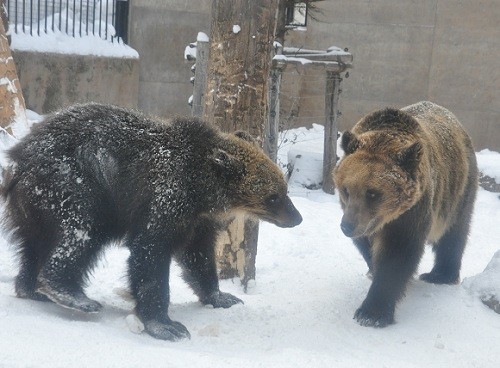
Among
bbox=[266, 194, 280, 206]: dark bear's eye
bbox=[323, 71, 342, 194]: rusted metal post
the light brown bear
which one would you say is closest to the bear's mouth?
the light brown bear

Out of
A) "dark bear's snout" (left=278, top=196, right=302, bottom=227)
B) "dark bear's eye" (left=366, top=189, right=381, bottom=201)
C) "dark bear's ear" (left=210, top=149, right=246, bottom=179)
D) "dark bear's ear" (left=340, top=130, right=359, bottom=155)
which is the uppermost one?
"dark bear's ear" (left=340, top=130, right=359, bottom=155)

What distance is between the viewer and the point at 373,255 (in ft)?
16.8

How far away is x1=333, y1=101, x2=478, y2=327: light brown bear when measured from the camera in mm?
4711

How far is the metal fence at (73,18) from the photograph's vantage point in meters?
13.2

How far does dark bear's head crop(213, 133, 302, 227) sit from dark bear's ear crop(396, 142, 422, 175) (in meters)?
0.81

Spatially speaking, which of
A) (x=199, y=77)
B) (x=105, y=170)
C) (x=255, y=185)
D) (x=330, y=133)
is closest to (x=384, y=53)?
(x=330, y=133)

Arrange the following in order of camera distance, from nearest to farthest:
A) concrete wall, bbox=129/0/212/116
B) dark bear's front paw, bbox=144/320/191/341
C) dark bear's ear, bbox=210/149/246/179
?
dark bear's front paw, bbox=144/320/191/341
dark bear's ear, bbox=210/149/246/179
concrete wall, bbox=129/0/212/116

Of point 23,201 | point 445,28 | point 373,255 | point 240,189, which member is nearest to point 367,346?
point 373,255

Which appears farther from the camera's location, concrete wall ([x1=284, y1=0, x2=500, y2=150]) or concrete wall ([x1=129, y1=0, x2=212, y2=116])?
concrete wall ([x1=129, y1=0, x2=212, y2=116])

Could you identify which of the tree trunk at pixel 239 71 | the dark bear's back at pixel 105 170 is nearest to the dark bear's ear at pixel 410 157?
the dark bear's back at pixel 105 170

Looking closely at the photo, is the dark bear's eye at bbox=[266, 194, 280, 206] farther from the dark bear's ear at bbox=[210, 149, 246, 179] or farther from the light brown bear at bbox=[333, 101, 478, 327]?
the light brown bear at bbox=[333, 101, 478, 327]

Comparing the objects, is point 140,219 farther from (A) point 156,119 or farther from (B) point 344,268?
(B) point 344,268

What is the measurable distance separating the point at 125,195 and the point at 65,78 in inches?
375

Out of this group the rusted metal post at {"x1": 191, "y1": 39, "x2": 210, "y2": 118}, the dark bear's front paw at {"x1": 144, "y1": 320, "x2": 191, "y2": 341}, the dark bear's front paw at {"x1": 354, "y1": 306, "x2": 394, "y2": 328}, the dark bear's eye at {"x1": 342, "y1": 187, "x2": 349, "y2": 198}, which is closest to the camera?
the dark bear's front paw at {"x1": 144, "y1": 320, "x2": 191, "y2": 341}
